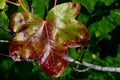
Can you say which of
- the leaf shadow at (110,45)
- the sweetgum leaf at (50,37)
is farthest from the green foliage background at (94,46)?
the sweetgum leaf at (50,37)

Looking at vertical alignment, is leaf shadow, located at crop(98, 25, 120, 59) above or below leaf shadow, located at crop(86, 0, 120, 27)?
below

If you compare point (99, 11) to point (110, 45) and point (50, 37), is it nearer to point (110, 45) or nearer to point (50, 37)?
point (110, 45)

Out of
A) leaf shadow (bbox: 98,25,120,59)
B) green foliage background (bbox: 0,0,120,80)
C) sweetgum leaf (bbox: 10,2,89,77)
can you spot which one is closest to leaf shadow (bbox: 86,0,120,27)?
green foliage background (bbox: 0,0,120,80)

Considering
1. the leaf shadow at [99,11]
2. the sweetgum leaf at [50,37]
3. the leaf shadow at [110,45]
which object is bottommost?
the leaf shadow at [110,45]

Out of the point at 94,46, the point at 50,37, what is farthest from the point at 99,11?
the point at 50,37

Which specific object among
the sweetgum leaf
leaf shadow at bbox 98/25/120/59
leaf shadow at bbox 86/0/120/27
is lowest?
leaf shadow at bbox 98/25/120/59

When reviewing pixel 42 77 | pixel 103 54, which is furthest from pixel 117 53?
pixel 42 77

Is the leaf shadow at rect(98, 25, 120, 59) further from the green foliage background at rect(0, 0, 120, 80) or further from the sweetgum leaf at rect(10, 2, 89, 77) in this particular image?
the sweetgum leaf at rect(10, 2, 89, 77)

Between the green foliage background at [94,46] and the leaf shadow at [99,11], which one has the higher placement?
the leaf shadow at [99,11]

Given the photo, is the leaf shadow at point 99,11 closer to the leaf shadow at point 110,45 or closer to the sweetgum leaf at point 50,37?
the leaf shadow at point 110,45
